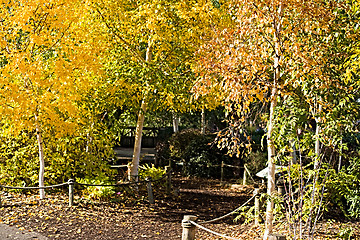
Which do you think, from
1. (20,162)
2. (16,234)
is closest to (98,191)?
(20,162)

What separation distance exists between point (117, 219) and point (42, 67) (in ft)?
11.3

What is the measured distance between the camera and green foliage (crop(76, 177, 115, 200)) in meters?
8.73

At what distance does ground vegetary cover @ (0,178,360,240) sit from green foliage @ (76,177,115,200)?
0.64 ft

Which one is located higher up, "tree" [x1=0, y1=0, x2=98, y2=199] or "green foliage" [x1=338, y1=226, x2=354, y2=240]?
"tree" [x1=0, y1=0, x2=98, y2=199]

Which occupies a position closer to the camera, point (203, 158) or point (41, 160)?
point (41, 160)

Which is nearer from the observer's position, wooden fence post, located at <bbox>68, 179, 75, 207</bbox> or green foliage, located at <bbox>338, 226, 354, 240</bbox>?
green foliage, located at <bbox>338, 226, 354, 240</bbox>

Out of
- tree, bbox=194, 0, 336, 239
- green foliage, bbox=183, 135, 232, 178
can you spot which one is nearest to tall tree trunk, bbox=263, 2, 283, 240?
tree, bbox=194, 0, 336, 239

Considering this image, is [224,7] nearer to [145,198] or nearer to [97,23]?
[97,23]

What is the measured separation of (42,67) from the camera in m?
8.30

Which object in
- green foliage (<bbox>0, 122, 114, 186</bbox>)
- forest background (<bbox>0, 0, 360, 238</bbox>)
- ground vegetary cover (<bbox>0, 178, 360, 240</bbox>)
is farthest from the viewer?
green foliage (<bbox>0, 122, 114, 186</bbox>)

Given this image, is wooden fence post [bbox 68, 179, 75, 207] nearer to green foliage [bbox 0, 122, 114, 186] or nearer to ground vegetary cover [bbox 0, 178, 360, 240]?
ground vegetary cover [bbox 0, 178, 360, 240]

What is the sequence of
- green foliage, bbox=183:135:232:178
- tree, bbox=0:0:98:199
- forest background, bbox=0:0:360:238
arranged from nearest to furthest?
forest background, bbox=0:0:360:238, tree, bbox=0:0:98:199, green foliage, bbox=183:135:232:178

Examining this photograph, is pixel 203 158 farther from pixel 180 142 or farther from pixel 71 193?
pixel 71 193

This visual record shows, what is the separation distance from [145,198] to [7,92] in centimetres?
388
